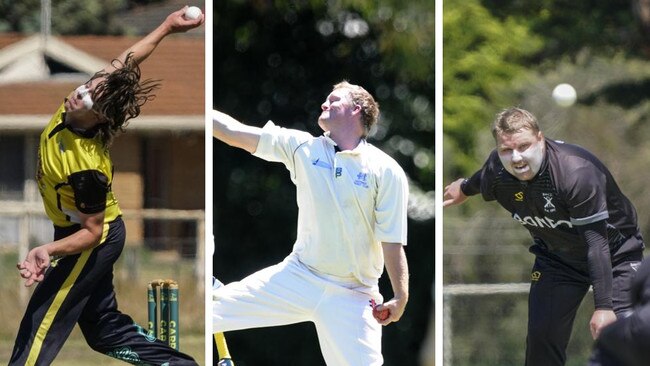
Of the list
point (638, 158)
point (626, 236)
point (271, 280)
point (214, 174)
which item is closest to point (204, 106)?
point (214, 174)

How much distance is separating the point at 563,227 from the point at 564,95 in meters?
1.23

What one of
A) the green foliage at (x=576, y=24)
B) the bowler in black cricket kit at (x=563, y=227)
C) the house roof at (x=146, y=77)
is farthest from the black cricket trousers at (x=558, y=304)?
the house roof at (x=146, y=77)

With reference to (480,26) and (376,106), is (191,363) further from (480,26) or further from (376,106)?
(480,26)

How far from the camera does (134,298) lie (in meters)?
6.05

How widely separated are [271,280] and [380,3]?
149 centimetres

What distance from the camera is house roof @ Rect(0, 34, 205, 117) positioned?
5.98 metres

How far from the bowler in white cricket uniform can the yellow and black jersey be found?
63 cm

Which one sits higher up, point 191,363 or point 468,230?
point 468,230

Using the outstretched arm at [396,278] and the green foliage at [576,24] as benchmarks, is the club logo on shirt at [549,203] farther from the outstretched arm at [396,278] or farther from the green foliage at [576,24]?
the green foliage at [576,24]

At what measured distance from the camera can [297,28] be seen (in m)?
6.30

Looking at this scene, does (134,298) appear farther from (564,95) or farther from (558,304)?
(564,95)

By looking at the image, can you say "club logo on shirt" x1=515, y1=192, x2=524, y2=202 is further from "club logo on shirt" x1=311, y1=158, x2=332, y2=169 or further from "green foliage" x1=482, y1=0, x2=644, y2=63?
"green foliage" x1=482, y1=0, x2=644, y2=63

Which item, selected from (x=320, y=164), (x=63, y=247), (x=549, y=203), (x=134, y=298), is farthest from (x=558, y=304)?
(x=63, y=247)

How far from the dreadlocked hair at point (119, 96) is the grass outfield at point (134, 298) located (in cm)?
63
